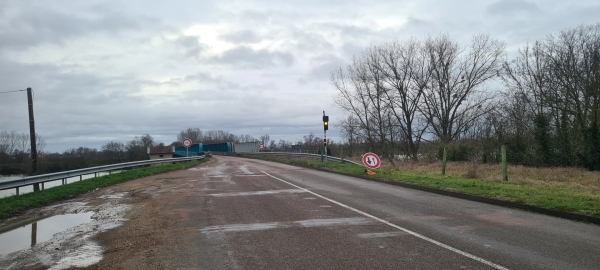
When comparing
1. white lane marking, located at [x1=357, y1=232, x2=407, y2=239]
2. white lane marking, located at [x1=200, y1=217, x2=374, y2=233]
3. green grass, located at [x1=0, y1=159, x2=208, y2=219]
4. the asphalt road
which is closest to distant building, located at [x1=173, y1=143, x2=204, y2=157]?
green grass, located at [x1=0, y1=159, x2=208, y2=219]

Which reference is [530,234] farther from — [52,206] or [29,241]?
[52,206]

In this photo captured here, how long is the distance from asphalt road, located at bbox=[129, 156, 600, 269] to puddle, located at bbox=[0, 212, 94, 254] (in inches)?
105

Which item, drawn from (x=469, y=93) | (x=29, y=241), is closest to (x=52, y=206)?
(x=29, y=241)

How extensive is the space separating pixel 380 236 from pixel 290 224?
2.06 metres

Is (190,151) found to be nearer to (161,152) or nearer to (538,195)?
(161,152)

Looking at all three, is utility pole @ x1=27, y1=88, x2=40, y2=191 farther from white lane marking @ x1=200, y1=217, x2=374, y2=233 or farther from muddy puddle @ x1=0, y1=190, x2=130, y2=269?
white lane marking @ x1=200, y1=217, x2=374, y2=233

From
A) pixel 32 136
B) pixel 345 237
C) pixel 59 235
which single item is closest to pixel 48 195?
pixel 32 136

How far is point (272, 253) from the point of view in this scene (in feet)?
20.9

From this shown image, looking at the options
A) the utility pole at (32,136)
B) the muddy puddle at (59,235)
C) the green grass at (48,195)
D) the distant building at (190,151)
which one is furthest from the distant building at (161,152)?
the muddy puddle at (59,235)

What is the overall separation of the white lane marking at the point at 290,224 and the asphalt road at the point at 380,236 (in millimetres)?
20

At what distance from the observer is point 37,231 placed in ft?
31.0

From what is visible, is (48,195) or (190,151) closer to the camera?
(48,195)

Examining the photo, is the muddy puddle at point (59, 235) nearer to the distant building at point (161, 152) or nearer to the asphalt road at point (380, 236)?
the asphalt road at point (380, 236)

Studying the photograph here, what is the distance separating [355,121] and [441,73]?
9913 mm
